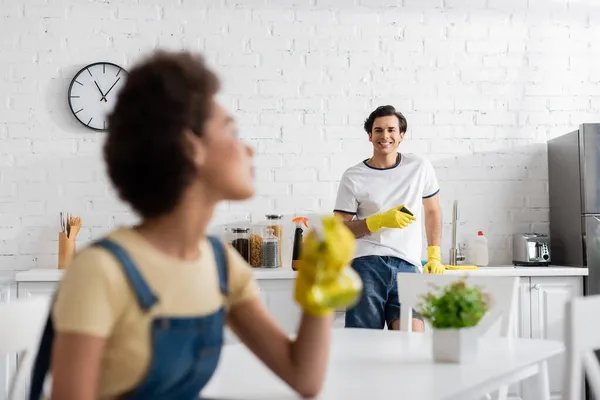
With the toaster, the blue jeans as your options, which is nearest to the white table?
the blue jeans

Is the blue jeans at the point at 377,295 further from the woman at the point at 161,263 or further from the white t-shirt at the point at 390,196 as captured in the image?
the woman at the point at 161,263

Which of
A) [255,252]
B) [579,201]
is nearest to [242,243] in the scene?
[255,252]

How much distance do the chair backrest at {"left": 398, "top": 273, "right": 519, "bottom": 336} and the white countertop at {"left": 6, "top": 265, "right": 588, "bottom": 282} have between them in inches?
51.1

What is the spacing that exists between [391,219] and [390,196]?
230 millimetres

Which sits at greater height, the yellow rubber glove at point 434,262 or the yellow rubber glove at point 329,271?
the yellow rubber glove at point 329,271

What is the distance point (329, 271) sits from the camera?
0.99 meters

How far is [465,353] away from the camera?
1619 mm

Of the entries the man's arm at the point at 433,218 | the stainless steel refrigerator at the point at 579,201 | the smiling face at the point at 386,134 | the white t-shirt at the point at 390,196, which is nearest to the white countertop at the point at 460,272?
the stainless steel refrigerator at the point at 579,201

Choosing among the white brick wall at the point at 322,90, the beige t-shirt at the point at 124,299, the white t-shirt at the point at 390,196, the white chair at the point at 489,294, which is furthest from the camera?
the white brick wall at the point at 322,90

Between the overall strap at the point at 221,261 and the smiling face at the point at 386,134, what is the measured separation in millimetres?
2348

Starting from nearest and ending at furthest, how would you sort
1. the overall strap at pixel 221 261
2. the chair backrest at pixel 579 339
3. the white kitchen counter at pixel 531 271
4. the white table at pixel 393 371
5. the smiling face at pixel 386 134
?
the overall strap at pixel 221 261 → the white table at pixel 393 371 → the chair backrest at pixel 579 339 → the smiling face at pixel 386 134 → the white kitchen counter at pixel 531 271

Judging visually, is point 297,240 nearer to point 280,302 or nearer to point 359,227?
point 280,302

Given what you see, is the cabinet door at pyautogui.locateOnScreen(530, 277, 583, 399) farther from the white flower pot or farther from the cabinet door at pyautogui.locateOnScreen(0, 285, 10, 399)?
the cabinet door at pyautogui.locateOnScreen(0, 285, 10, 399)

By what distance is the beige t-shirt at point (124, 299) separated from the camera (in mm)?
907
